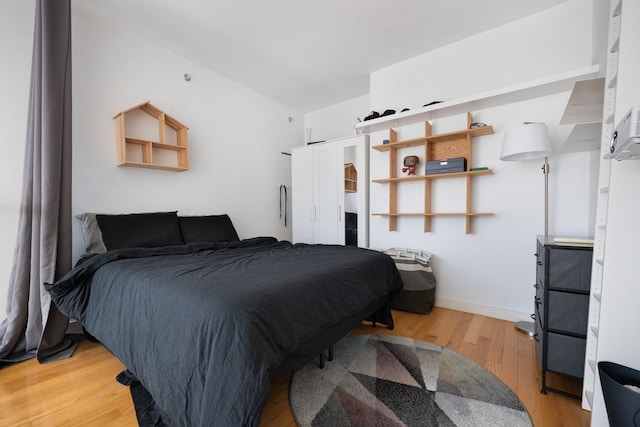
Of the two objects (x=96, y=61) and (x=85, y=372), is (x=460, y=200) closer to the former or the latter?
(x=85, y=372)

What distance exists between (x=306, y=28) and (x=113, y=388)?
10.2 feet

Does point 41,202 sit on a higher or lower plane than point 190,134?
lower

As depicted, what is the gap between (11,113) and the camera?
75.6 inches

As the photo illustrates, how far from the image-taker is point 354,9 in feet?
7.39

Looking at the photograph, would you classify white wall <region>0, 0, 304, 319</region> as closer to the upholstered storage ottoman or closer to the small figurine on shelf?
the small figurine on shelf

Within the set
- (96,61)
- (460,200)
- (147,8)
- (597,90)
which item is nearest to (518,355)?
(460,200)

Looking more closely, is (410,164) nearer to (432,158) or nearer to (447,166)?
(432,158)

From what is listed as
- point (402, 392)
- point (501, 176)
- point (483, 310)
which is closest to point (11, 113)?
point (402, 392)

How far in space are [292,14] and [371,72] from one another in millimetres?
1303

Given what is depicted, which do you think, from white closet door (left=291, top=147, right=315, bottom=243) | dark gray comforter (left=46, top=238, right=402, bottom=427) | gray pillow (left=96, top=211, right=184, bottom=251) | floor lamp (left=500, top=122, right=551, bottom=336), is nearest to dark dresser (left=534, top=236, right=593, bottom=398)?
floor lamp (left=500, top=122, right=551, bottom=336)

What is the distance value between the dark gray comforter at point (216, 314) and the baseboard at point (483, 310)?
3.92 feet

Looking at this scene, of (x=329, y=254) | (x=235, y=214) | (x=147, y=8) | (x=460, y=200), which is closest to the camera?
(x=329, y=254)

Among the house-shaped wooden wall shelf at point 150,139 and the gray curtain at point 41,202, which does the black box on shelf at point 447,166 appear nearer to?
the house-shaped wooden wall shelf at point 150,139

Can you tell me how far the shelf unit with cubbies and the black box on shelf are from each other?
4cm
